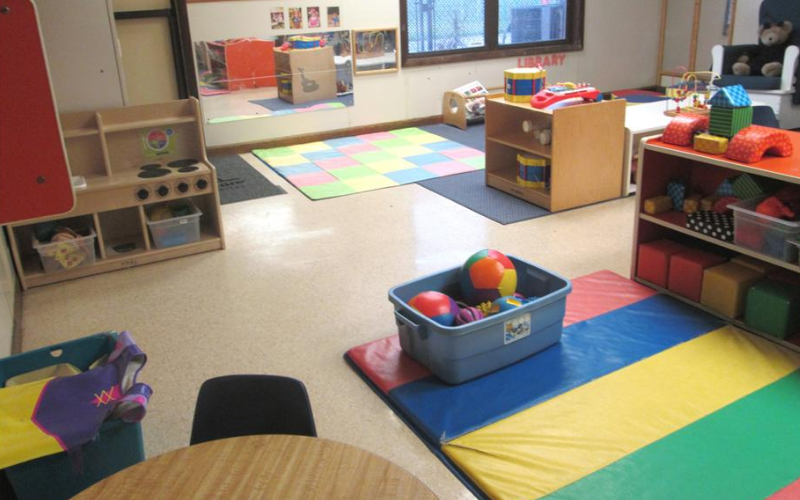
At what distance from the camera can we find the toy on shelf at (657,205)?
11.4ft

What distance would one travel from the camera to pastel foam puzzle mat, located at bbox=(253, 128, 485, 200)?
5.45m

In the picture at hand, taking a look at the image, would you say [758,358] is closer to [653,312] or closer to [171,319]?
[653,312]

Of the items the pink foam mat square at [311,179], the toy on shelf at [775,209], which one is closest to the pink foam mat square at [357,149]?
→ the pink foam mat square at [311,179]

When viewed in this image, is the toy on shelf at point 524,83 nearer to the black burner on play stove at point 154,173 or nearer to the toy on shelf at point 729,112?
the toy on shelf at point 729,112

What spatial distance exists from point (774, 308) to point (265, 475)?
2377 millimetres

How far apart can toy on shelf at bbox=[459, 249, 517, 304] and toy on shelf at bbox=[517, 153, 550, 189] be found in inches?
70.5

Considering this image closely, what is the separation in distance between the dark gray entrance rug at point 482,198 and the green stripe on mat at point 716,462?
2.23 metres

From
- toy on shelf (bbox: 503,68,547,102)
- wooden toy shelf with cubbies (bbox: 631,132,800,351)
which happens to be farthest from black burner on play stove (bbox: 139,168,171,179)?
wooden toy shelf with cubbies (bbox: 631,132,800,351)

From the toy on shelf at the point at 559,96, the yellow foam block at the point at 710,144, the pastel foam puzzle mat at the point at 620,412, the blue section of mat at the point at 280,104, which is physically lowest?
the pastel foam puzzle mat at the point at 620,412

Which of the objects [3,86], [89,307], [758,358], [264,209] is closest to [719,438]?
[758,358]

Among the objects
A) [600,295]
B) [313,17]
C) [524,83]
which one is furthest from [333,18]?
[600,295]

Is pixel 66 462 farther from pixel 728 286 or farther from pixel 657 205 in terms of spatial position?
pixel 657 205

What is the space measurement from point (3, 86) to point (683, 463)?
85.1 inches

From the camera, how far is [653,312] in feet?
10.8
